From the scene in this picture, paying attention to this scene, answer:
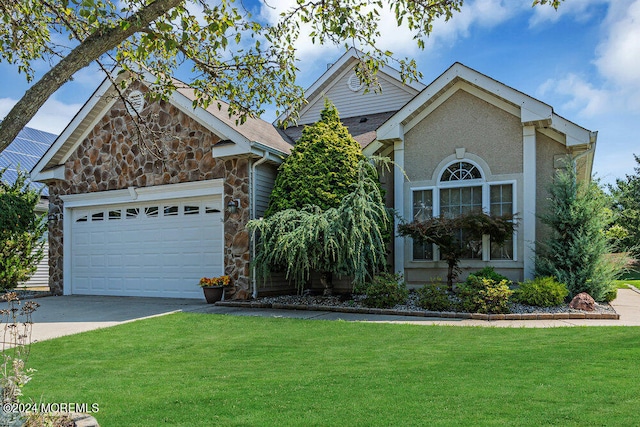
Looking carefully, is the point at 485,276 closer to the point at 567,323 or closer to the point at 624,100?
the point at 567,323

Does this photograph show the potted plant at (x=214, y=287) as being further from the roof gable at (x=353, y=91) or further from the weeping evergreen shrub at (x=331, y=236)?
the roof gable at (x=353, y=91)

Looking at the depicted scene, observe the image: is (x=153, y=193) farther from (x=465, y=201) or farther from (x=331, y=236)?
(x=465, y=201)

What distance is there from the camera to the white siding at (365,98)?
15430 mm

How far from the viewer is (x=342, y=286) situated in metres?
12.3

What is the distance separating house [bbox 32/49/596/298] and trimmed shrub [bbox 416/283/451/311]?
183cm

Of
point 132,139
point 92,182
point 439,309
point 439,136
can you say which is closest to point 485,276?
point 439,309

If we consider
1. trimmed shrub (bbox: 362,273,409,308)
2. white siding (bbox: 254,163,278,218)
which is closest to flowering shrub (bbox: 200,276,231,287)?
white siding (bbox: 254,163,278,218)

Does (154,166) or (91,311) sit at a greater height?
(154,166)

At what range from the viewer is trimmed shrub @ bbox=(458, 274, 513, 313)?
877 cm

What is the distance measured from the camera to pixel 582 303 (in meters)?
8.91

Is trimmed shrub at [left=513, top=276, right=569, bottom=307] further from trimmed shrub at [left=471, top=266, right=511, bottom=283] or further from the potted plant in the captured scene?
the potted plant

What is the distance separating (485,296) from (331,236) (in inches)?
118

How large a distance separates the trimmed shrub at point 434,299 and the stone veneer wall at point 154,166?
156 inches

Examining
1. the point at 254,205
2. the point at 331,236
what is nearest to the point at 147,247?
the point at 254,205
